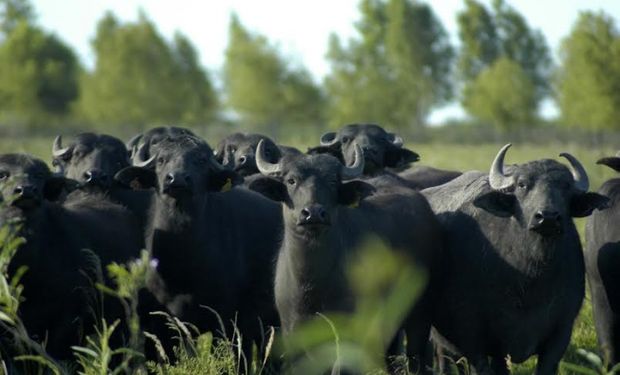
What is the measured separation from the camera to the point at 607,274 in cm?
870

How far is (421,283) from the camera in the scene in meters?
8.56

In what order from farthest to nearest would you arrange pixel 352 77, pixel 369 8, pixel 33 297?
pixel 369 8
pixel 352 77
pixel 33 297

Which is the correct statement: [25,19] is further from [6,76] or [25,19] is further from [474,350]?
[474,350]

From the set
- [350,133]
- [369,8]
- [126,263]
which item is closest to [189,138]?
[126,263]

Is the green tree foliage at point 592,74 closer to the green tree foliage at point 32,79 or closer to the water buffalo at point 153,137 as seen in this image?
the green tree foliage at point 32,79

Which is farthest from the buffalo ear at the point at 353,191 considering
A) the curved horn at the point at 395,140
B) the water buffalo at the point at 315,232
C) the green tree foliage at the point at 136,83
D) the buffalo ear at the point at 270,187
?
the green tree foliage at the point at 136,83

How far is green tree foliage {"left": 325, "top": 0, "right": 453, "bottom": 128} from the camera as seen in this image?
6912 cm

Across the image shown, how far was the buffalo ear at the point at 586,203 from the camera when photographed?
780 centimetres

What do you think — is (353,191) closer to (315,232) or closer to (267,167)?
(315,232)

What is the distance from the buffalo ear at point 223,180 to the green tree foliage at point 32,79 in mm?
56900

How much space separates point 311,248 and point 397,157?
430 centimetres

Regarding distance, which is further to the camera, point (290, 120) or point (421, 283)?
point (290, 120)

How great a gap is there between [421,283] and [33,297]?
2889 millimetres

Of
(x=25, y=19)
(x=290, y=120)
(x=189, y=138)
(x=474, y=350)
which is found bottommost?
(x=474, y=350)
